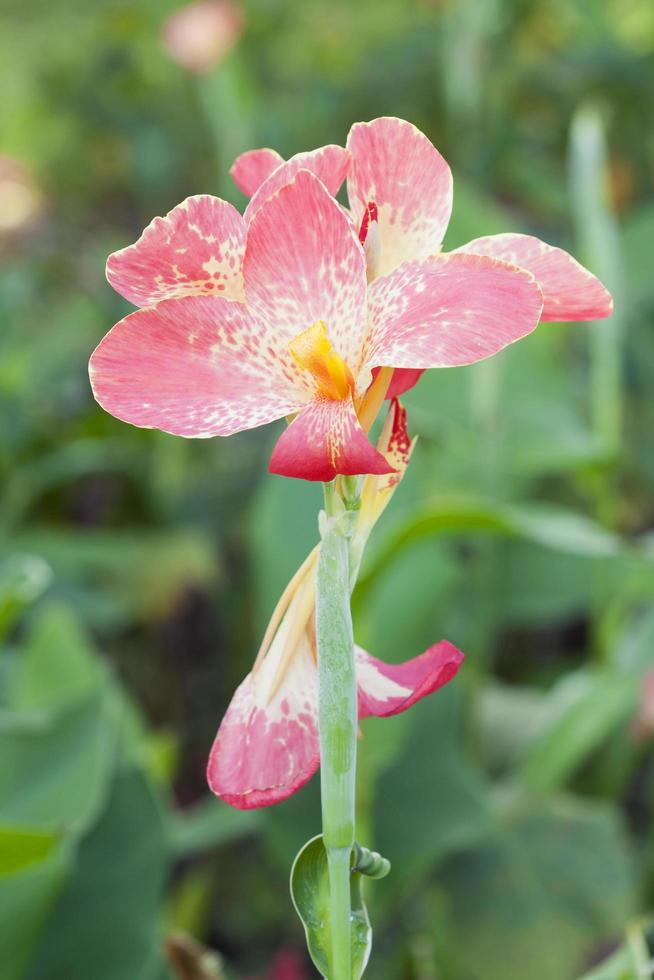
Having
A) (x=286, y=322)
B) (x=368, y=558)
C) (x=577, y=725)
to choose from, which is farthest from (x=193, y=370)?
(x=577, y=725)

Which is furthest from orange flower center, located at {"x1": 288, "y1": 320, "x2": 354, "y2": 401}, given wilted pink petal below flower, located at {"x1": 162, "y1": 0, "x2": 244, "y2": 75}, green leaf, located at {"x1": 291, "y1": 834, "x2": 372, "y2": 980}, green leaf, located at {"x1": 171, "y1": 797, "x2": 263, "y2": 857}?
wilted pink petal below flower, located at {"x1": 162, "y1": 0, "x2": 244, "y2": 75}

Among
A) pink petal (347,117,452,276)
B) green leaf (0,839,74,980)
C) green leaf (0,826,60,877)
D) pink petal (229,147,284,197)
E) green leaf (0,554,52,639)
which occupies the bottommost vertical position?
green leaf (0,839,74,980)

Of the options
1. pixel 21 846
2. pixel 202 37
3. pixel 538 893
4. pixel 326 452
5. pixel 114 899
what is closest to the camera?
pixel 326 452

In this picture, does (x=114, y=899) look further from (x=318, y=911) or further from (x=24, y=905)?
(x=318, y=911)

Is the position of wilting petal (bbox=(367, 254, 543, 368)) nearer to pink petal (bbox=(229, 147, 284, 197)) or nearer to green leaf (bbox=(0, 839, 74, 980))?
pink petal (bbox=(229, 147, 284, 197))

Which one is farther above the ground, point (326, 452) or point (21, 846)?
point (326, 452)

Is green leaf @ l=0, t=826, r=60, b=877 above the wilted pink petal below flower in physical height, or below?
below

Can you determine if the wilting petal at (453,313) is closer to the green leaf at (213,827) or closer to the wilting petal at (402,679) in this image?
the wilting petal at (402,679)

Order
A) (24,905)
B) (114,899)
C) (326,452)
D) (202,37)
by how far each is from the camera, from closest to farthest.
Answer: (326,452), (24,905), (114,899), (202,37)
